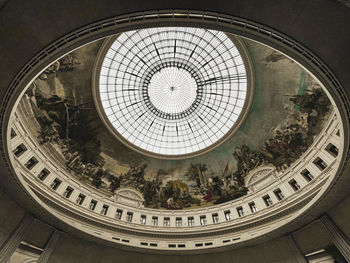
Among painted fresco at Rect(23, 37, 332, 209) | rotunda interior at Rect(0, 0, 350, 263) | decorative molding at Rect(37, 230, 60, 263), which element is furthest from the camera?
painted fresco at Rect(23, 37, 332, 209)

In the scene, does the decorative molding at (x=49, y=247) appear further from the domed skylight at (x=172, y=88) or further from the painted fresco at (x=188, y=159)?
the domed skylight at (x=172, y=88)

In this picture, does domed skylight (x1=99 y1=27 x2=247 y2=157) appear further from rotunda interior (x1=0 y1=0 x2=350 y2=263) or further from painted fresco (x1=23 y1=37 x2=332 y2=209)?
painted fresco (x1=23 y1=37 x2=332 y2=209)

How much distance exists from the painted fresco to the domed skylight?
2.24 m

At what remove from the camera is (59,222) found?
18.5 metres

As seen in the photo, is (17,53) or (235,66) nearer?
(17,53)

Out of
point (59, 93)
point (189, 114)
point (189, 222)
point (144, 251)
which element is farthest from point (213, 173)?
point (59, 93)

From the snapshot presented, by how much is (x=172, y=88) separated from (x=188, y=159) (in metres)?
11.1

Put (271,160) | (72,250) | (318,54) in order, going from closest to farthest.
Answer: (318,54), (72,250), (271,160)

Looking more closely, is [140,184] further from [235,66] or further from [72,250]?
[235,66]

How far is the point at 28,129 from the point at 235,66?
82.3 ft

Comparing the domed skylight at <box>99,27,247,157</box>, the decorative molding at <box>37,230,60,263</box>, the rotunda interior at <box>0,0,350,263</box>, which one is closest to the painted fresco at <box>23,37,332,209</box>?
the rotunda interior at <box>0,0,350,263</box>

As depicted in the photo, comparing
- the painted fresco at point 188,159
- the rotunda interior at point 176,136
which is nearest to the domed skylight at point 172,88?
the rotunda interior at point 176,136

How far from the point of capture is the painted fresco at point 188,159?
23156 mm

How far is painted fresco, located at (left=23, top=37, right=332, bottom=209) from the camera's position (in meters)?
23.2
